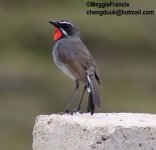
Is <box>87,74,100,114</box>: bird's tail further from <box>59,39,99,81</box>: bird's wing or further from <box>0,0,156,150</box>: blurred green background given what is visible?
<box>0,0,156,150</box>: blurred green background

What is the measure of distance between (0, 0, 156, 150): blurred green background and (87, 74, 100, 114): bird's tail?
26.5 ft

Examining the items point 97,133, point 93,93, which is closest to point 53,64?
point 93,93

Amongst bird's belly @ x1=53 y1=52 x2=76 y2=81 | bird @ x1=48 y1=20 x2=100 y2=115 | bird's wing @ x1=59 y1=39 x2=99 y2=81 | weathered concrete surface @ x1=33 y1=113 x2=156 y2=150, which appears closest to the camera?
weathered concrete surface @ x1=33 y1=113 x2=156 y2=150

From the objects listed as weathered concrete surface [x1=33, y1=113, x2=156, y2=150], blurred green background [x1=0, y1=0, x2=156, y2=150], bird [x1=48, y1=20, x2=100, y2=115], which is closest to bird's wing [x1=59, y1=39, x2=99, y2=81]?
bird [x1=48, y1=20, x2=100, y2=115]

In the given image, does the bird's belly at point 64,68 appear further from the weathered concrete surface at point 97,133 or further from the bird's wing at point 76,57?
the weathered concrete surface at point 97,133

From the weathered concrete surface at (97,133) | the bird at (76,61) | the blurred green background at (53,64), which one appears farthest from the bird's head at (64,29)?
the blurred green background at (53,64)

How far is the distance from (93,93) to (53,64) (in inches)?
425

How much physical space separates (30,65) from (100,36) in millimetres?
2143

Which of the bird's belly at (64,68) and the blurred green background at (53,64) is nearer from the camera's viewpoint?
the bird's belly at (64,68)

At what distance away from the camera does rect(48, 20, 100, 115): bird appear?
7820 mm

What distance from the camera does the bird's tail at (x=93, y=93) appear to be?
7566mm

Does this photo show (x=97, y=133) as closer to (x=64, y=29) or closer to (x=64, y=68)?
(x=64, y=68)

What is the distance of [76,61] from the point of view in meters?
8.21

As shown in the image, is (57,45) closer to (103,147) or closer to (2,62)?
(103,147)
